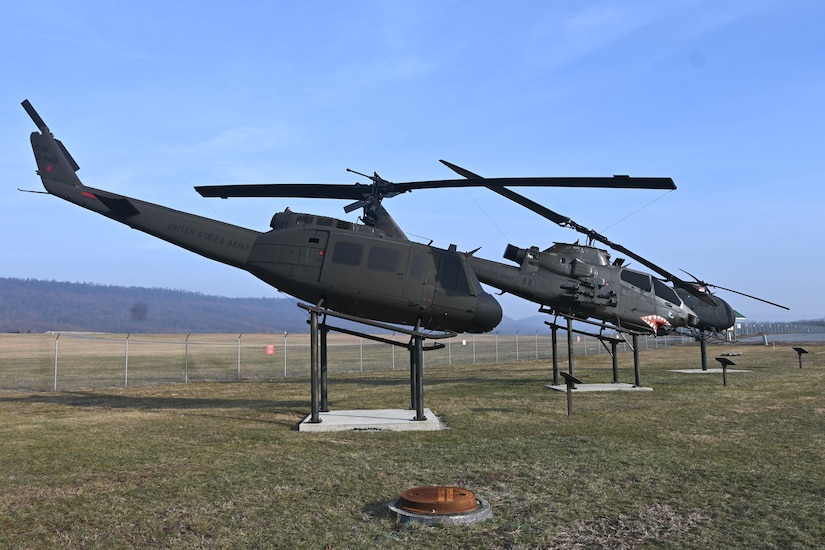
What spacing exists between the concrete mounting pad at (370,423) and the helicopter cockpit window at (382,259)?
3523 mm

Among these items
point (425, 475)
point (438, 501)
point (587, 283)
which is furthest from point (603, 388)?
point (438, 501)

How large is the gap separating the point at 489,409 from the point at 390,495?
870 centimetres

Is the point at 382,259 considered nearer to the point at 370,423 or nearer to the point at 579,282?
the point at 370,423

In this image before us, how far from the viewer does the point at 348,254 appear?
573 inches

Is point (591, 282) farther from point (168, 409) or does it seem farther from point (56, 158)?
point (56, 158)

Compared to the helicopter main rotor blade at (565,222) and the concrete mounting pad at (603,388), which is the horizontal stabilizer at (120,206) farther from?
the concrete mounting pad at (603,388)

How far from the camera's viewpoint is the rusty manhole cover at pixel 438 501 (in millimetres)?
6695

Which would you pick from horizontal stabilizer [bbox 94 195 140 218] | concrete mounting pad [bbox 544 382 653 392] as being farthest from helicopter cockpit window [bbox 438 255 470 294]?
horizontal stabilizer [bbox 94 195 140 218]

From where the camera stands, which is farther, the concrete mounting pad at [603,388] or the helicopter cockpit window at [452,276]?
the concrete mounting pad at [603,388]

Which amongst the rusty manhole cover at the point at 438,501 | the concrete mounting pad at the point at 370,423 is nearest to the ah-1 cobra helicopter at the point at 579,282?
the concrete mounting pad at the point at 370,423

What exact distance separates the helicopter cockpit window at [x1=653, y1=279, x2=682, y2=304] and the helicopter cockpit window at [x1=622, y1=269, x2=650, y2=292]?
1.76ft

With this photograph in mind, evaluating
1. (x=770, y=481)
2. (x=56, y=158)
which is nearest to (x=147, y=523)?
(x=770, y=481)

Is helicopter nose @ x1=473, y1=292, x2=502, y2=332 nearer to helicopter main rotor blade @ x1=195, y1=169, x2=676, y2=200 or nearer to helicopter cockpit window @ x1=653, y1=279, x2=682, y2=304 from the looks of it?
helicopter main rotor blade @ x1=195, y1=169, x2=676, y2=200

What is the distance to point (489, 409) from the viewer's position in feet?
53.2
